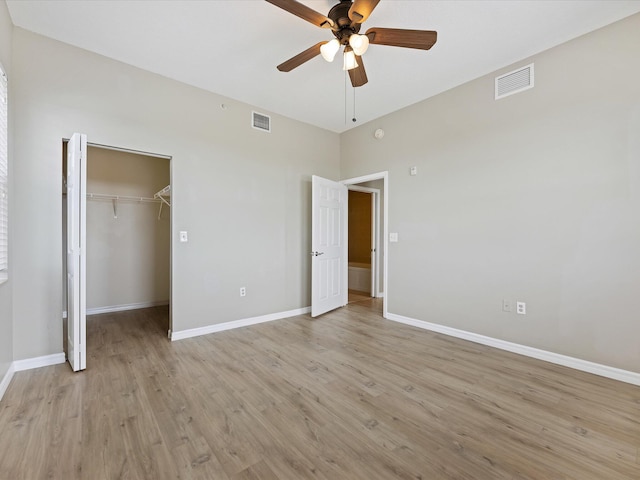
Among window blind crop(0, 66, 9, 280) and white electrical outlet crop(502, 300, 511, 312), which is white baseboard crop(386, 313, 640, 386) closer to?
white electrical outlet crop(502, 300, 511, 312)

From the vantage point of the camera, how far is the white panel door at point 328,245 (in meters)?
4.32

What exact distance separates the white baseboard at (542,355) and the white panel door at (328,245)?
1.34 metres

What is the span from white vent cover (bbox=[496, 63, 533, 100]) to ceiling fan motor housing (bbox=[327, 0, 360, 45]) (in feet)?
6.14

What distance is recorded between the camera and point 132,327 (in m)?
3.87

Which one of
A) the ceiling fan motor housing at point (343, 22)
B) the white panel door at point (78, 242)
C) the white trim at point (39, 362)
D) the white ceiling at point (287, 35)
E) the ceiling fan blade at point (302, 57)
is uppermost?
the white ceiling at point (287, 35)

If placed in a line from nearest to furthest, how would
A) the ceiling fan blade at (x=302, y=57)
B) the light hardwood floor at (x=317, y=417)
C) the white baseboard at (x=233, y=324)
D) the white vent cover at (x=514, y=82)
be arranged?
the light hardwood floor at (x=317, y=417), the ceiling fan blade at (x=302, y=57), the white vent cover at (x=514, y=82), the white baseboard at (x=233, y=324)

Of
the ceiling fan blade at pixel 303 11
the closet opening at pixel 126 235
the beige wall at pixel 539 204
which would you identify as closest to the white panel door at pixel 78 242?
the closet opening at pixel 126 235

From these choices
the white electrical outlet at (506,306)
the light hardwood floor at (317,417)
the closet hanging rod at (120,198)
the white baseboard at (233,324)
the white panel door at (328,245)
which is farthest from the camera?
the closet hanging rod at (120,198)

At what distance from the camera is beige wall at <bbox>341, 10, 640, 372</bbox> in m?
2.44

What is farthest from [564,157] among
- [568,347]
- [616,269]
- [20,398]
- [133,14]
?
[20,398]

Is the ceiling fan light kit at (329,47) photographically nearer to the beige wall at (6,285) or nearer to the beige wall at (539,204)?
the beige wall at (539,204)

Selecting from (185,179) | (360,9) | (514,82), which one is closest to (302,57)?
(360,9)

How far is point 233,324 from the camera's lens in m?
3.83

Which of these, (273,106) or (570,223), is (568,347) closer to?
(570,223)
